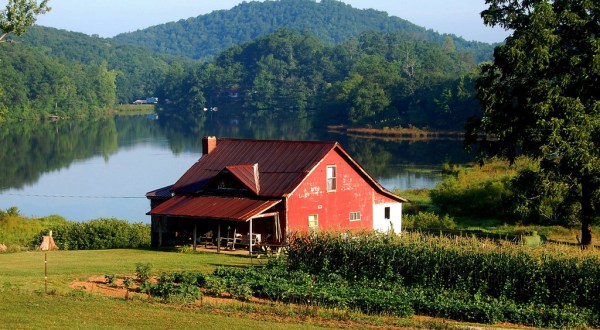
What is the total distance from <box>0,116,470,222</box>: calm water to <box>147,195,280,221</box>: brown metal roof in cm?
2031

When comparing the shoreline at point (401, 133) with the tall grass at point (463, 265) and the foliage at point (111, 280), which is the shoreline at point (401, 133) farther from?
the foliage at point (111, 280)

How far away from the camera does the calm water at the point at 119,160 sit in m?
77.4

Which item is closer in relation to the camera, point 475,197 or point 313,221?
point 313,221

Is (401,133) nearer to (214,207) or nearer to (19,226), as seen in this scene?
(19,226)

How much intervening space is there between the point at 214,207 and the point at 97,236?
22.8 feet

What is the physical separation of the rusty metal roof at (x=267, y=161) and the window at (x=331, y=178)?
3.04ft

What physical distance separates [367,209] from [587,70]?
43.9 ft

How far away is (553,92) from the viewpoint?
139ft

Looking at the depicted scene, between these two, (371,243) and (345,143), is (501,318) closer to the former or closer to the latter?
(371,243)

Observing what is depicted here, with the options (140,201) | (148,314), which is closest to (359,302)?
(148,314)

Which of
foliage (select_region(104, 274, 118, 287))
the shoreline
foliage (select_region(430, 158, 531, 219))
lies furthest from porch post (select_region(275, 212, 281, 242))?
the shoreline

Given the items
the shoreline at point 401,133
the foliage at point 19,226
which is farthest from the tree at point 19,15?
the shoreline at point 401,133

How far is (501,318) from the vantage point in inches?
1150

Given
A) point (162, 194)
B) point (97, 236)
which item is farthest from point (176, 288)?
point (162, 194)
